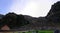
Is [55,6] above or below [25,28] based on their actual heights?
above

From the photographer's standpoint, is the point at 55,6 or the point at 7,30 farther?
the point at 55,6

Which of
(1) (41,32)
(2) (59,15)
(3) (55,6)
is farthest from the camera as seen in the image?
(3) (55,6)

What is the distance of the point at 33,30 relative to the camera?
5.96 meters

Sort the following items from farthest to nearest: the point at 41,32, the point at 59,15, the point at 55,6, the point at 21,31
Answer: the point at 55,6 → the point at 59,15 → the point at 41,32 → the point at 21,31

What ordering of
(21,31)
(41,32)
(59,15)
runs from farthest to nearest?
(59,15), (41,32), (21,31)

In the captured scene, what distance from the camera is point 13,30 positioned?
5707mm

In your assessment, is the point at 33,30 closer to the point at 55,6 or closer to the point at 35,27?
the point at 35,27

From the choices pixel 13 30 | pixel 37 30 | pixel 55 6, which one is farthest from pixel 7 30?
pixel 55 6

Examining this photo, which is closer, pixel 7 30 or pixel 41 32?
pixel 7 30

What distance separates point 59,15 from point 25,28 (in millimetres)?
2227

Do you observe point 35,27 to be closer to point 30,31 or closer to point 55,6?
point 30,31

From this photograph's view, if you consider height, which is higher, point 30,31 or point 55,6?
point 55,6

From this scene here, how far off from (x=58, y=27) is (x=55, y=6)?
3.79 m

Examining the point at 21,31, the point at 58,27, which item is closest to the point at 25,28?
the point at 21,31
